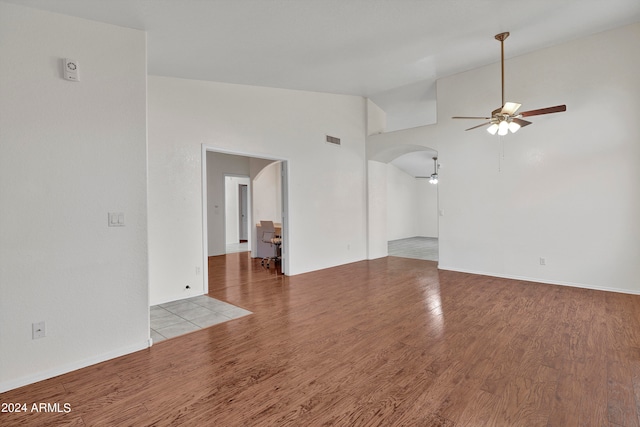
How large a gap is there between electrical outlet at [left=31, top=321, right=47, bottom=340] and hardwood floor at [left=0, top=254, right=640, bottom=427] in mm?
345

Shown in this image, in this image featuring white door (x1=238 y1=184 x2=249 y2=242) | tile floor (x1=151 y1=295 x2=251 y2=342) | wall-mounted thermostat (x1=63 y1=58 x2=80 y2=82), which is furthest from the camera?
white door (x1=238 y1=184 x2=249 y2=242)

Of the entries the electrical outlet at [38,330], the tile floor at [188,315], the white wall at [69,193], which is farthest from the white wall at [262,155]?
the electrical outlet at [38,330]

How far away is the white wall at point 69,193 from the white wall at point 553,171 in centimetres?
528

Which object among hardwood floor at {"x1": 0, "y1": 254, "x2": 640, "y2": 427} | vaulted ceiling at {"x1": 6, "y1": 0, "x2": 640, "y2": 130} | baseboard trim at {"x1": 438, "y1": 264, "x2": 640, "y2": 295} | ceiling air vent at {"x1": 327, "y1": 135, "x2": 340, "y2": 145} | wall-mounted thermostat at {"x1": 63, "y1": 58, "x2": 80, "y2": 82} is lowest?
hardwood floor at {"x1": 0, "y1": 254, "x2": 640, "y2": 427}

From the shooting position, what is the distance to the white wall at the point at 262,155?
408 cm

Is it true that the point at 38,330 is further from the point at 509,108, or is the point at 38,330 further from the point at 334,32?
the point at 509,108

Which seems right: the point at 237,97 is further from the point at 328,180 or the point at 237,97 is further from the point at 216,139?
the point at 328,180

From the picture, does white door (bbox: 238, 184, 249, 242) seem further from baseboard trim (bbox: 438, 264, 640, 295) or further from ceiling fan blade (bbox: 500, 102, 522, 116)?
ceiling fan blade (bbox: 500, 102, 522, 116)

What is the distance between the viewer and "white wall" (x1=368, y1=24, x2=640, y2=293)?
4242 mm

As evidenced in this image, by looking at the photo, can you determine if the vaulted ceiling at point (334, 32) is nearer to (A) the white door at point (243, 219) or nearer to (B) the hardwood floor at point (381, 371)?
(B) the hardwood floor at point (381, 371)

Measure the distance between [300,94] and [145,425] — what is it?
17.8 feet

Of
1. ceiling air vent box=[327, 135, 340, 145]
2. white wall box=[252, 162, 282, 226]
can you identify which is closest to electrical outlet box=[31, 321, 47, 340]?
ceiling air vent box=[327, 135, 340, 145]

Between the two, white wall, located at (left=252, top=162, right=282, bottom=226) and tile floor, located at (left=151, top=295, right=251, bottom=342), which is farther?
white wall, located at (left=252, top=162, right=282, bottom=226)

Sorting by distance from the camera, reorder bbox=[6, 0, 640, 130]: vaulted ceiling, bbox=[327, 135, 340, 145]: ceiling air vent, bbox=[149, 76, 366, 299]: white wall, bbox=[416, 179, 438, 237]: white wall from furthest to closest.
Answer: bbox=[416, 179, 438, 237]: white wall
bbox=[327, 135, 340, 145]: ceiling air vent
bbox=[149, 76, 366, 299]: white wall
bbox=[6, 0, 640, 130]: vaulted ceiling
